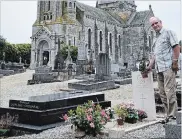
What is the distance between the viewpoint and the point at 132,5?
66875 mm

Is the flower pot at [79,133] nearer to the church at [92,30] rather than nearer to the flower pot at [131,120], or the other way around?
the flower pot at [131,120]

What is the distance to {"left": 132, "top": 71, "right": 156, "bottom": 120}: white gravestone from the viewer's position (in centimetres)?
633

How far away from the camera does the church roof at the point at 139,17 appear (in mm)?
58191

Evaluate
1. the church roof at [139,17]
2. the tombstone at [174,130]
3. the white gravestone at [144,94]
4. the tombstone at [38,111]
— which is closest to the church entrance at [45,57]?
the church roof at [139,17]

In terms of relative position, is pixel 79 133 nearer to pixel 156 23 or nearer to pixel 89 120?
pixel 89 120

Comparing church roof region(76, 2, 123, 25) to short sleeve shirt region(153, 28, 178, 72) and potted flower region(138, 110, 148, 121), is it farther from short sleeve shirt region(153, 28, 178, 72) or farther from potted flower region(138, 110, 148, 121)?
short sleeve shirt region(153, 28, 178, 72)

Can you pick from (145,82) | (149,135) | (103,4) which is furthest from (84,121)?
(103,4)

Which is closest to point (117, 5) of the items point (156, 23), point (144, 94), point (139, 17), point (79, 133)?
point (139, 17)

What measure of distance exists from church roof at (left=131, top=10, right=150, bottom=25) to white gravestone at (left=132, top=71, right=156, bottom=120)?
172 ft

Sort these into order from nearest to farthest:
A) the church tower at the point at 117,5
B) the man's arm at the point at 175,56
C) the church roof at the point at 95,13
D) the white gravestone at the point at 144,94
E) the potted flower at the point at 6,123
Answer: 1. the man's arm at the point at 175,56
2. the white gravestone at the point at 144,94
3. the potted flower at the point at 6,123
4. the church roof at the point at 95,13
5. the church tower at the point at 117,5

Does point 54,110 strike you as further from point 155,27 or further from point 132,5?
point 132,5

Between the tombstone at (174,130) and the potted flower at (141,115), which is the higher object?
the tombstone at (174,130)

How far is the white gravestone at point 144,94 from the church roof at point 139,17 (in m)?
52.3

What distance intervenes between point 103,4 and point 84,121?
2477 inches
